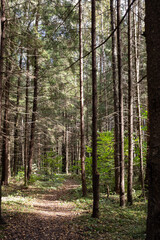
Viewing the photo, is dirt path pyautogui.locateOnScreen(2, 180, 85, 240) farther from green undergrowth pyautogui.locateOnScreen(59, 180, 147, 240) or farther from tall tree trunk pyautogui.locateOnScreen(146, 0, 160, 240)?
tall tree trunk pyautogui.locateOnScreen(146, 0, 160, 240)

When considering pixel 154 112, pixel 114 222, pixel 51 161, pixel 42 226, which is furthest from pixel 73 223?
pixel 51 161

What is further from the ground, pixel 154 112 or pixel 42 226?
pixel 154 112

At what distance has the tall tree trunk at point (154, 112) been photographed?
1.81 m

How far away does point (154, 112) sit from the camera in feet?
6.27

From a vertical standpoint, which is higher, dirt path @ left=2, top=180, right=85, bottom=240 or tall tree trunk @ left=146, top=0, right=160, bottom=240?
tall tree trunk @ left=146, top=0, right=160, bottom=240

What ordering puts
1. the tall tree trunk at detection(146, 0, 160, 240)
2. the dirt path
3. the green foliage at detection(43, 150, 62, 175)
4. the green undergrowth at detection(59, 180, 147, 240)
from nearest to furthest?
1. the tall tree trunk at detection(146, 0, 160, 240)
2. the dirt path
3. the green undergrowth at detection(59, 180, 147, 240)
4. the green foliage at detection(43, 150, 62, 175)

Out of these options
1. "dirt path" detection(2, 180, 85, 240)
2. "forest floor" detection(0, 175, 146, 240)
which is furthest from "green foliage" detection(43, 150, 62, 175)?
"dirt path" detection(2, 180, 85, 240)

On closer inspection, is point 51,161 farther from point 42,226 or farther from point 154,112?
point 154,112

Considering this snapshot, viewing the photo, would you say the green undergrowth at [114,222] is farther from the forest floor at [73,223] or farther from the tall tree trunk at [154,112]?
the tall tree trunk at [154,112]

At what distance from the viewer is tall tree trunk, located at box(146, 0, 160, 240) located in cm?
181

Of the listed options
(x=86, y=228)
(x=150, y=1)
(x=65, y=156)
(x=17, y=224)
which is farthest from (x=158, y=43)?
(x=65, y=156)

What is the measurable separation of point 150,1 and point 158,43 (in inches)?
20.0

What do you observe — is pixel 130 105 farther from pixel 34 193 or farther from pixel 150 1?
pixel 34 193

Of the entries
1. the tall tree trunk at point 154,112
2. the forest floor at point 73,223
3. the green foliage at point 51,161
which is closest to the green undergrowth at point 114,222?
the forest floor at point 73,223
